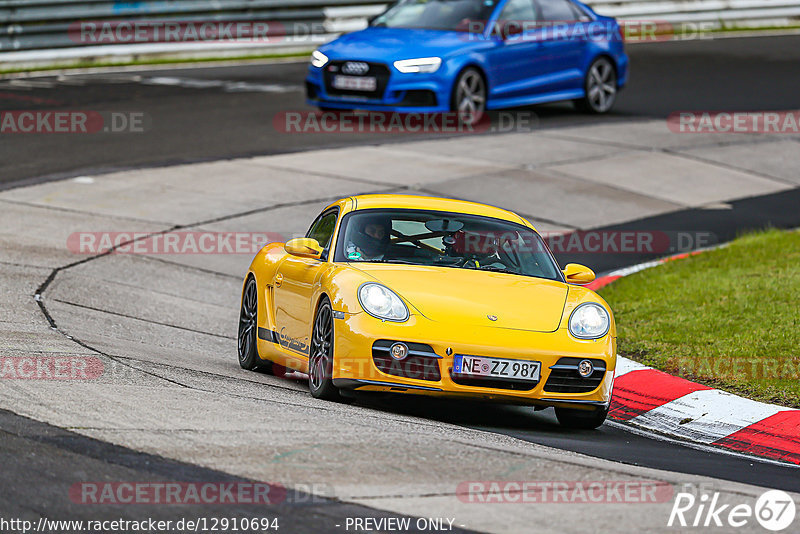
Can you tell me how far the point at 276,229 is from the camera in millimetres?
13703

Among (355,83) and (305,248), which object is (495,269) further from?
(355,83)

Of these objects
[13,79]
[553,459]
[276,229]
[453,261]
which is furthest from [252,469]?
[13,79]

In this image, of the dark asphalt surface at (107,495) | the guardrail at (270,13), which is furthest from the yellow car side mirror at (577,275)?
the guardrail at (270,13)

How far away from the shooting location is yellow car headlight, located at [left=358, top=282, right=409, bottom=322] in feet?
24.5

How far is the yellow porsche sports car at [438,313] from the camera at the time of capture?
24.2ft

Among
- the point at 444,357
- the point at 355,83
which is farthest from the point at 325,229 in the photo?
the point at 355,83

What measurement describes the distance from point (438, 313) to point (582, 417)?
1.13m

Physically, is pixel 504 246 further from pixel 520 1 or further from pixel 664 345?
pixel 520 1

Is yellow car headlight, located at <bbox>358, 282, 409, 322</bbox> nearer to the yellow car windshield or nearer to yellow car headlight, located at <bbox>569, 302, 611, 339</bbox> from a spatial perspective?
the yellow car windshield

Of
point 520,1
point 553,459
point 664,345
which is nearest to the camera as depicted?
point 553,459

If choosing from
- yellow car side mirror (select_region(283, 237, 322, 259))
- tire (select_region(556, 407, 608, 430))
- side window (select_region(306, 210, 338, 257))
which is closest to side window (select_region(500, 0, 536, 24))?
side window (select_region(306, 210, 338, 257))

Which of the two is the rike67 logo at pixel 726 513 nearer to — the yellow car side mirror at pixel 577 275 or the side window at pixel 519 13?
the yellow car side mirror at pixel 577 275

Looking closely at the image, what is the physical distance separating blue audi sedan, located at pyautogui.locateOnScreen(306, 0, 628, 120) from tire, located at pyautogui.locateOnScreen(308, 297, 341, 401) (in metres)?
10.2

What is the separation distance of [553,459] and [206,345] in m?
4.25
